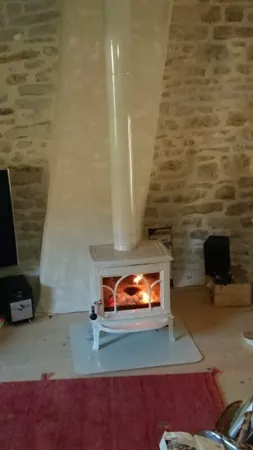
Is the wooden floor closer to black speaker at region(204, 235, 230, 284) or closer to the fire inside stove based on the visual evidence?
black speaker at region(204, 235, 230, 284)

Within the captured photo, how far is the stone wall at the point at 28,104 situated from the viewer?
385 cm

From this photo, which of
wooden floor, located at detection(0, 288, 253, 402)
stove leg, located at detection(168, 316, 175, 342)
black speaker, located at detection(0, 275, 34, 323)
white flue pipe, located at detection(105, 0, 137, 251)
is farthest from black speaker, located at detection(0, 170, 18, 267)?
stove leg, located at detection(168, 316, 175, 342)

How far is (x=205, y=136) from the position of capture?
14.3 feet

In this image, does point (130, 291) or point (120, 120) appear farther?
point (130, 291)

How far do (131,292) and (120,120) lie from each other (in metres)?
1.20

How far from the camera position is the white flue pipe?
3.31 m

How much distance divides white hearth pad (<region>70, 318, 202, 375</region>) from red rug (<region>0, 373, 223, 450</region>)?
6.3 inches

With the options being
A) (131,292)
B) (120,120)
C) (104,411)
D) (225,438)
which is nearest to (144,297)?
(131,292)

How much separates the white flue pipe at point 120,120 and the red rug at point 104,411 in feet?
3.36

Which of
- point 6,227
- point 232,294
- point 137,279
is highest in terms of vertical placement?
point 6,227

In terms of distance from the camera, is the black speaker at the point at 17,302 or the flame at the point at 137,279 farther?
the black speaker at the point at 17,302

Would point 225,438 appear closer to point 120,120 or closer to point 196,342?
point 196,342

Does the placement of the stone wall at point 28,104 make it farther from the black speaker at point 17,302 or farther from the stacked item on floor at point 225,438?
the stacked item on floor at point 225,438

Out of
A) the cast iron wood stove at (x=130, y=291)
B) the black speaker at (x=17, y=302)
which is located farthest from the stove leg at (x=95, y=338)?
the black speaker at (x=17, y=302)
